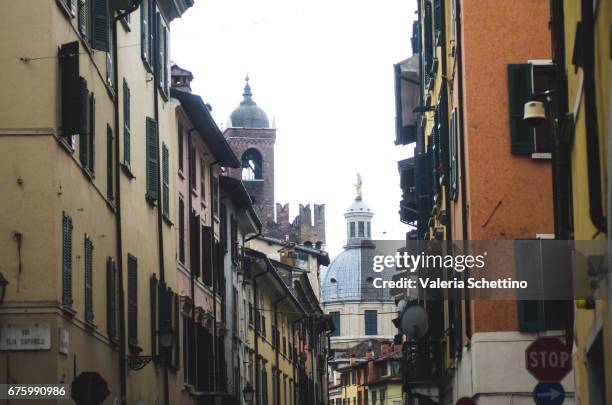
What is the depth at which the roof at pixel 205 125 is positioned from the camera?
3195cm

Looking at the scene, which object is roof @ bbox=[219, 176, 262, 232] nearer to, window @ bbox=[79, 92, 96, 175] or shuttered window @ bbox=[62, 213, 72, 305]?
window @ bbox=[79, 92, 96, 175]

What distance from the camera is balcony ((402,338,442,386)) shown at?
1262 inches

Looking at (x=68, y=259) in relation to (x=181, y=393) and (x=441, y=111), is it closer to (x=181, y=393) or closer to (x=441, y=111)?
(x=441, y=111)

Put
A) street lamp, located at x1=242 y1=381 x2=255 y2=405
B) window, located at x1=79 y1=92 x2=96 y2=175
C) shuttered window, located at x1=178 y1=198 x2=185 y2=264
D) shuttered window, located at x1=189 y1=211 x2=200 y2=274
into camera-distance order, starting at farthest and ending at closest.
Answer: street lamp, located at x1=242 y1=381 x2=255 y2=405
shuttered window, located at x1=189 y1=211 x2=200 y2=274
shuttered window, located at x1=178 y1=198 x2=185 y2=264
window, located at x1=79 y1=92 x2=96 y2=175

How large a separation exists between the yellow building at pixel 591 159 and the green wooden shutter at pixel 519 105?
7154 mm

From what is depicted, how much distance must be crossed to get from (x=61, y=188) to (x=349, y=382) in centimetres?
12255

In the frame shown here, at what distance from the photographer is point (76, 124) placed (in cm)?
1758

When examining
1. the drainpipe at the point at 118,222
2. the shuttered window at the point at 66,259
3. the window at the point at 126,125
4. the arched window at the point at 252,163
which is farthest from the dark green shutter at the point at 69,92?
the arched window at the point at 252,163

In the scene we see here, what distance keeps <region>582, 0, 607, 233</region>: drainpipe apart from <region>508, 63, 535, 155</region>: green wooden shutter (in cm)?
1029

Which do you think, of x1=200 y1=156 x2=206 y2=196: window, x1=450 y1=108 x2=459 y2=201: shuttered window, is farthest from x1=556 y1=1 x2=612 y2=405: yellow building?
x1=200 y1=156 x2=206 y2=196: window

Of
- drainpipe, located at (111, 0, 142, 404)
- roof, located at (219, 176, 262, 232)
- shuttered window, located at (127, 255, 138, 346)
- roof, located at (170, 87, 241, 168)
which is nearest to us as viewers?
drainpipe, located at (111, 0, 142, 404)

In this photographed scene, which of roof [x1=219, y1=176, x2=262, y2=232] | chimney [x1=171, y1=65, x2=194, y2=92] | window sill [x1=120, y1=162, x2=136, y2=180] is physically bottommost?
window sill [x1=120, y1=162, x2=136, y2=180]

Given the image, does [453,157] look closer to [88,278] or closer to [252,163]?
[88,278]

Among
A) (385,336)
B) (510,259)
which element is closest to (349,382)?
(385,336)
